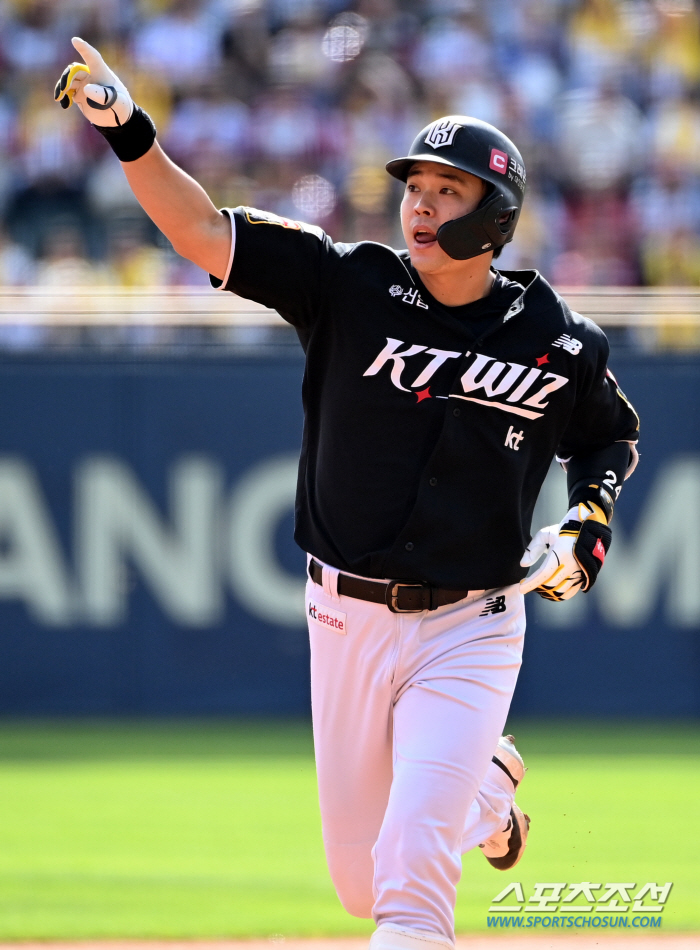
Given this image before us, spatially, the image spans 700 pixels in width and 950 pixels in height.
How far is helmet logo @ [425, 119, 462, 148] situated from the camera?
13.2ft

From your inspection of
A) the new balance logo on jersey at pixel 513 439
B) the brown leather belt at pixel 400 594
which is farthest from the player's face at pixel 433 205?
the brown leather belt at pixel 400 594

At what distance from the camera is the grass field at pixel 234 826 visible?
5371mm

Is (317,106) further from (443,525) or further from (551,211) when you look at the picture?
(443,525)

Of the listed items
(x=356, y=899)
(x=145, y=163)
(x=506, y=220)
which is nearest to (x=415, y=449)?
(x=506, y=220)

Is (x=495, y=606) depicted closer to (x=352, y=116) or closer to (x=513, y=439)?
(x=513, y=439)

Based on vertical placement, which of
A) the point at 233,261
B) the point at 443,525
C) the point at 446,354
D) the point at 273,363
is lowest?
the point at 273,363

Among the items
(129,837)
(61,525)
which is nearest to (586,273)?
(61,525)

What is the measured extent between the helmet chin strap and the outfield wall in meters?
5.26

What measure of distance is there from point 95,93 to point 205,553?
19.0ft

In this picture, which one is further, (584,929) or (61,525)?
(61,525)

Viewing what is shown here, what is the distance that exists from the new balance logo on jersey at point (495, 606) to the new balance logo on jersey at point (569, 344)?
74 cm

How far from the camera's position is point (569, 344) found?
163 inches

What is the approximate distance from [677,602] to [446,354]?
18.9ft

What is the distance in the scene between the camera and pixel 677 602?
930 cm
